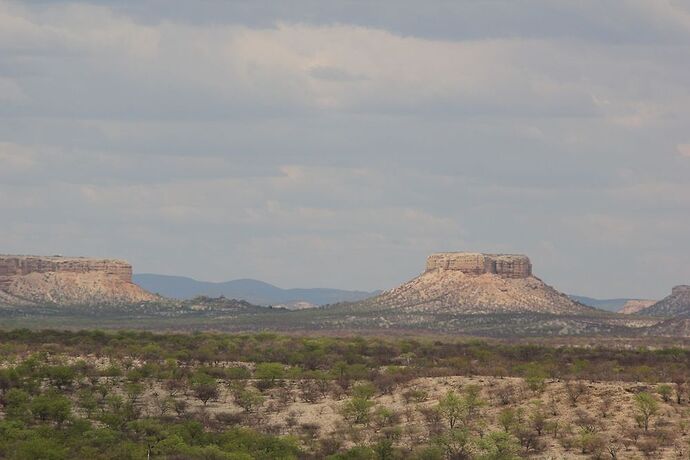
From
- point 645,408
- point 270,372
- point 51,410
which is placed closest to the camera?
point 645,408

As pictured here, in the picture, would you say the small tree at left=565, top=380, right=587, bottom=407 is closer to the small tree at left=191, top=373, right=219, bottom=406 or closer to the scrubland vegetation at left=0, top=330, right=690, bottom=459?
the scrubland vegetation at left=0, top=330, right=690, bottom=459

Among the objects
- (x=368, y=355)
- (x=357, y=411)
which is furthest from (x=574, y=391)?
(x=368, y=355)

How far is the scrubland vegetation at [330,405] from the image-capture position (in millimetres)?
73062

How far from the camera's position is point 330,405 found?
87250 millimetres

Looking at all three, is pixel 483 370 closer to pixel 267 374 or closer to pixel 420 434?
pixel 267 374

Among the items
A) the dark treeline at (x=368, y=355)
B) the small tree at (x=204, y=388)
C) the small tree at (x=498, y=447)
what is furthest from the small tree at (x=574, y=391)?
the small tree at (x=204, y=388)

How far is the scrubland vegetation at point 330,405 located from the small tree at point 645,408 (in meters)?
0.11

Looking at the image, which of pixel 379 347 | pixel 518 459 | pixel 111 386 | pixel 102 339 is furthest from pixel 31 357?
pixel 518 459

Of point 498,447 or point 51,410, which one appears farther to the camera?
point 51,410

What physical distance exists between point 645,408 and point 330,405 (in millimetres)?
19033

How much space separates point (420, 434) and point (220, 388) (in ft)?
60.9

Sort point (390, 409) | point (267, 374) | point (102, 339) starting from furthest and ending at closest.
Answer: point (102, 339), point (267, 374), point (390, 409)

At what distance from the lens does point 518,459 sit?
70.2 meters

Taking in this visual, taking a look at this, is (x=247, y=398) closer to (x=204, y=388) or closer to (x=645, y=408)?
(x=204, y=388)
